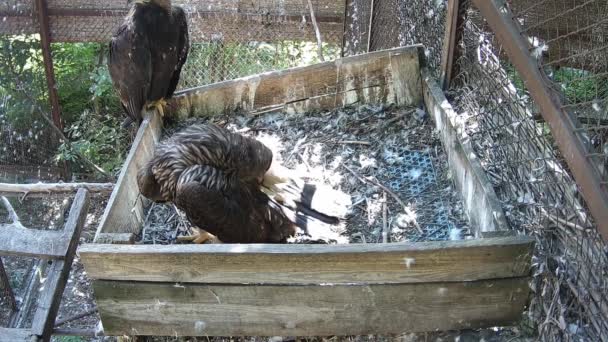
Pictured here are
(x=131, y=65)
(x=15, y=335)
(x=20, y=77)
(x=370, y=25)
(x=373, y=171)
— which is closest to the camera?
(x=15, y=335)

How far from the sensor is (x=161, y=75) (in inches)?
160

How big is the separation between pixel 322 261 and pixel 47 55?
403 centimetres

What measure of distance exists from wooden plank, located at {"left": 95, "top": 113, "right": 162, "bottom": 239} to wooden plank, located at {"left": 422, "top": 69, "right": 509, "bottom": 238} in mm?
1542

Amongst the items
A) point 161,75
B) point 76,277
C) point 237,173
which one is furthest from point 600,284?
point 76,277

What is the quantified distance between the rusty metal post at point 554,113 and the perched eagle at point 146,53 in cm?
212

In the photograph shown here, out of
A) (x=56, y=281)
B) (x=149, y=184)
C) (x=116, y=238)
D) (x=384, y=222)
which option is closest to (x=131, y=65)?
(x=149, y=184)

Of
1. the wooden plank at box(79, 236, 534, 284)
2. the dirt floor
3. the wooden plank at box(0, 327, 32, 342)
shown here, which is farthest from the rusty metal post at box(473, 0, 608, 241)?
the wooden plank at box(0, 327, 32, 342)

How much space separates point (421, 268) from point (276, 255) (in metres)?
0.53

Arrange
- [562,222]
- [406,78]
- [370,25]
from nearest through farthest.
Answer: [562,222], [406,78], [370,25]

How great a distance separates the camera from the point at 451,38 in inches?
138

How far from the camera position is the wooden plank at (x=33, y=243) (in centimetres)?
301

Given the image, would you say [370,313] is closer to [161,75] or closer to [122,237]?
[122,237]

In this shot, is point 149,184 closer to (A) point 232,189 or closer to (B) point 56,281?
(A) point 232,189

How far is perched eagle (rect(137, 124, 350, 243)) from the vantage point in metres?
2.62
